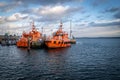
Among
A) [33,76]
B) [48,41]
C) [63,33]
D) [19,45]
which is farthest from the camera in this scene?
[63,33]

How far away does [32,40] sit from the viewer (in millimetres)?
100938

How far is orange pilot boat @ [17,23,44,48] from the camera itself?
98000mm

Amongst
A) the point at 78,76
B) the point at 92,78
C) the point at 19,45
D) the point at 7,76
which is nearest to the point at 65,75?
the point at 78,76

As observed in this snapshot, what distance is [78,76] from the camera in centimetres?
3419

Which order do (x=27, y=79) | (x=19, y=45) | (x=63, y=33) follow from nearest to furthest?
→ (x=27, y=79) < (x=19, y=45) < (x=63, y=33)

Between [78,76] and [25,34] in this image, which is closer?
[78,76]

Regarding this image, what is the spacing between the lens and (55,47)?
98.6 metres

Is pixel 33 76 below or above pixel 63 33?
below

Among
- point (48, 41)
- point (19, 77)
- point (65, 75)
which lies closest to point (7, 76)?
A: point (19, 77)

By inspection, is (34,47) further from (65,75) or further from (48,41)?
(65,75)

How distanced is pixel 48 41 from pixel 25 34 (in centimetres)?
2229

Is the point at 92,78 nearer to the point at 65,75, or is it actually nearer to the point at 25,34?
the point at 65,75

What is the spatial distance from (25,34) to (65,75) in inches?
3108

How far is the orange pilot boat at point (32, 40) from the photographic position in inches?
3858
